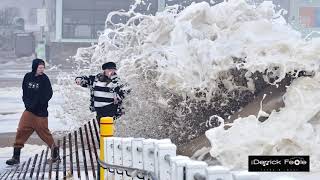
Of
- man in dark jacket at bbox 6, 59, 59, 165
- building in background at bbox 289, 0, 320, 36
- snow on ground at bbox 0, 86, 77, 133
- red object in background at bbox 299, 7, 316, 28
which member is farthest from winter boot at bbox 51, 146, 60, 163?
red object in background at bbox 299, 7, 316, 28

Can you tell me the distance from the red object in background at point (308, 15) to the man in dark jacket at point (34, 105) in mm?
34180

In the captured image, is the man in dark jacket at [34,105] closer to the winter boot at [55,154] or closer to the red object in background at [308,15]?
the winter boot at [55,154]

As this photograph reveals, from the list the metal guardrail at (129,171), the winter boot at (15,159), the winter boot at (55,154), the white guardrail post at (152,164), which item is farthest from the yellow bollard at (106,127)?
the winter boot at (15,159)

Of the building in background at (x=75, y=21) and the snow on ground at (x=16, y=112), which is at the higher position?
the building in background at (x=75, y=21)

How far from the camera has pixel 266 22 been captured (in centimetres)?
930

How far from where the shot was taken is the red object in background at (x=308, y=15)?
4158 centimetres

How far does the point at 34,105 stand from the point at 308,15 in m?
35.8

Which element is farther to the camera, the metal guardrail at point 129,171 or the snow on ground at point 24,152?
the snow on ground at point 24,152

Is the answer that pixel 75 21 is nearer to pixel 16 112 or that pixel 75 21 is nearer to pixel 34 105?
pixel 16 112

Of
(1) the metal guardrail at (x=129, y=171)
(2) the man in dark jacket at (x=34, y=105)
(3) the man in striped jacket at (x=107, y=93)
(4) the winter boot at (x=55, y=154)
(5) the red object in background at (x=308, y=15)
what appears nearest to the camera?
(1) the metal guardrail at (x=129, y=171)

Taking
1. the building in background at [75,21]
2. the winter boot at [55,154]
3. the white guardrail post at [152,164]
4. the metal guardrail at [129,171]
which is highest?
the building in background at [75,21]

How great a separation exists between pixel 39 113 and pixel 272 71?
3.57m

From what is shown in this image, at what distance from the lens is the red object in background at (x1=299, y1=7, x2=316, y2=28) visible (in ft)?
136

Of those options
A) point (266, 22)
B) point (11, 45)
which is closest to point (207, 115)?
point (266, 22)
